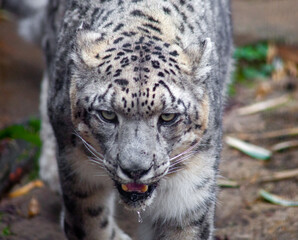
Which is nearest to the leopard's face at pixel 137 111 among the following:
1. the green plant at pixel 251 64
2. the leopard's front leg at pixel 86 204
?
the leopard's front leg at pixel 86 204

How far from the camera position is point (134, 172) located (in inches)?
152

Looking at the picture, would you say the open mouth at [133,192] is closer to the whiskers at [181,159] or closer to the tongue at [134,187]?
the tongue at [134,187]

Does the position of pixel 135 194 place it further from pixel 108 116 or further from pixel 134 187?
pixel 108 116

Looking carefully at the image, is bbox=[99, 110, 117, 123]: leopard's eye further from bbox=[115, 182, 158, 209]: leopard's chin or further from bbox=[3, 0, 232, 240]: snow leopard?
bbox=[115, 182, 158, 209]: leopard's chin

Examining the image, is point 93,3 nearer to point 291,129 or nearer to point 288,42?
point 291,129

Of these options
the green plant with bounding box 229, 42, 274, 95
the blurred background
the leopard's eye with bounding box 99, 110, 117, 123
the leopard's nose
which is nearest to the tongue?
the leopard's nose

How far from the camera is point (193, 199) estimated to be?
4535 millimetres

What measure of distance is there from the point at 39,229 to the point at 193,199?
2051 mm

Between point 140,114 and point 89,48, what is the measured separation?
27.3 inches

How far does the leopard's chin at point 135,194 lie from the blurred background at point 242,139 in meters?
1.91

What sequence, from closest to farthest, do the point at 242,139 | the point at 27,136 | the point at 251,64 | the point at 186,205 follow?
the point at 186,205
the point at 27,136
the point at 242,139
the point at 251,64

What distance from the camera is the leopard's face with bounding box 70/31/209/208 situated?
3910 millimetres

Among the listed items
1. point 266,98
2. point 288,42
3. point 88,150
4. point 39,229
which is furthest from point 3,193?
point 288,42

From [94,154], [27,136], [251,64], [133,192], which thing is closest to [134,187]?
[133,192]
